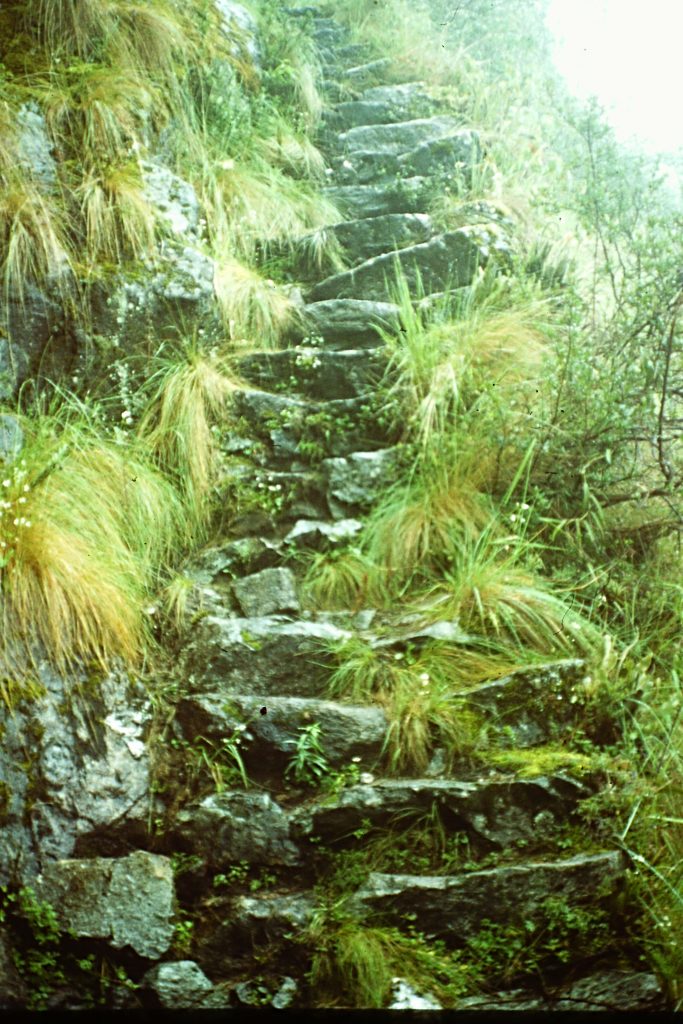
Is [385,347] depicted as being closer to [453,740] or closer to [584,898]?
[453,740]

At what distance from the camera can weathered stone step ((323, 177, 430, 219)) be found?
4.41 m

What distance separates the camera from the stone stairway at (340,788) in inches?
78.5

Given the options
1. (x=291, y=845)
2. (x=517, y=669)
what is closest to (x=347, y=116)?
(x=517, y=669)

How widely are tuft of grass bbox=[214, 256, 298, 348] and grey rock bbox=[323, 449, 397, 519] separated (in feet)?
2.87

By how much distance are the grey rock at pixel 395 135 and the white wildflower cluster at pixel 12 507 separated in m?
3.24

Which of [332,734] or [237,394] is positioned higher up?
[237,394]

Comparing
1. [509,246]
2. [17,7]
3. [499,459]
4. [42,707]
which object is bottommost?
[42,707]

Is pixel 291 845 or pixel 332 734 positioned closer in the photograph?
pixel 291 845

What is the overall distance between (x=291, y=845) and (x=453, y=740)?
53 centimetres

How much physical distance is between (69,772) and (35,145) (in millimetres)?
2412

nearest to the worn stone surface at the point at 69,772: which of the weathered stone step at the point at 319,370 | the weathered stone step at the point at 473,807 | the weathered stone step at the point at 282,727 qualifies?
the weathered stone step at the point at 282,727

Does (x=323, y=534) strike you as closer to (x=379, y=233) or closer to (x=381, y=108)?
(x=379, y=233)

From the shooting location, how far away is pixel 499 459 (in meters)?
3.02

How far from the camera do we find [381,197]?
4.55 meters
